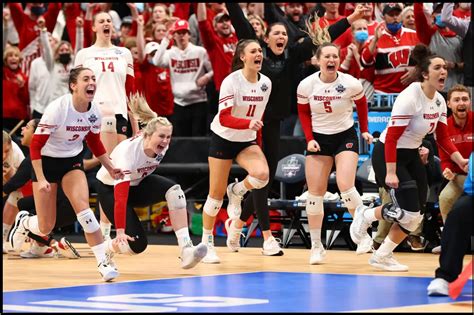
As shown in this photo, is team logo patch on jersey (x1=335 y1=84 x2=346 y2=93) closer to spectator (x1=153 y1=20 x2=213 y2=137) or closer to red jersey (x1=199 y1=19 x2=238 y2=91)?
red jersey (x1=199 y1=19 x2=238 y2=91)

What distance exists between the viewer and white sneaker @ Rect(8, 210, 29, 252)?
11.5 m

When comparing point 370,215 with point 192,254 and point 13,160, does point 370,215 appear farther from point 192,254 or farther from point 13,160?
point 13,160

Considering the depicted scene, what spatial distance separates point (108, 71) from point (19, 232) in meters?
2.05

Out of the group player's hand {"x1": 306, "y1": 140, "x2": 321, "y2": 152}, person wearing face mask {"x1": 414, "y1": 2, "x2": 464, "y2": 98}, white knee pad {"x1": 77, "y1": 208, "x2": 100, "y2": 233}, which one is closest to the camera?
white knee pad {"x1": 77, "y1": 208, "x2": 100, "y2": 233}

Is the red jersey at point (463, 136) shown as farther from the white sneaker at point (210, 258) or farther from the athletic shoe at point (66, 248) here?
the athletic shoe at point (66, 248)

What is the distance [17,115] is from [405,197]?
8.20 metres

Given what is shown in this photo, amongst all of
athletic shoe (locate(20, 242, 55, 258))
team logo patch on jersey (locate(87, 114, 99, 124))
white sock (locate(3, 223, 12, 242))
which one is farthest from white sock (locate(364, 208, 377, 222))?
white sock (locate(3, 223, 12, 242))

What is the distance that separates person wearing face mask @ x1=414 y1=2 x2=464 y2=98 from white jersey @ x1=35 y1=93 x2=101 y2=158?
512 centimetres

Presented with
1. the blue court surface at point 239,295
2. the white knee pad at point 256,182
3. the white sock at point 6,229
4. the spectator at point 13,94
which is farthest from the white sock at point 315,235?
the spectator at point 13,94

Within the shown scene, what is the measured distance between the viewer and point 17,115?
1591 cm

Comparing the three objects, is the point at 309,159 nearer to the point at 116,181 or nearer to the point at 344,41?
the point at 116,181

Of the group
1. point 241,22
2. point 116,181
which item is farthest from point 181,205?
point 241,22

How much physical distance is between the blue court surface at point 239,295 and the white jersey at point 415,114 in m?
1.31

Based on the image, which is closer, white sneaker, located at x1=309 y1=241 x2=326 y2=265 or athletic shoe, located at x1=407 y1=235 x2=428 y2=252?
white sneaker, located at x1=309 y1=241 x2=326 y2=265
